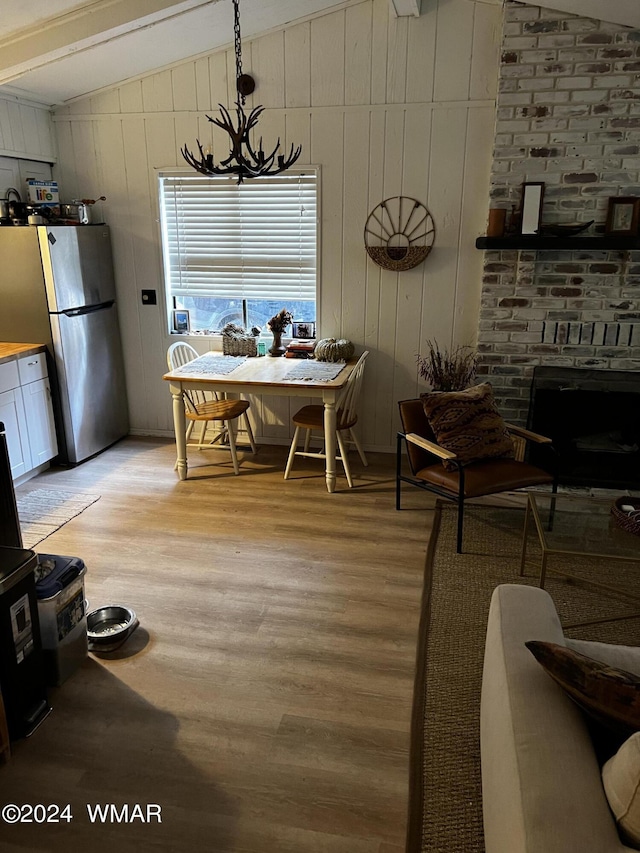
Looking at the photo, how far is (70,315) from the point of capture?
449cm

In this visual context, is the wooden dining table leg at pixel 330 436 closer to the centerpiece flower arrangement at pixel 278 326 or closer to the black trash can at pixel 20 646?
the centerpiece flower arrangement at pixel 278 326

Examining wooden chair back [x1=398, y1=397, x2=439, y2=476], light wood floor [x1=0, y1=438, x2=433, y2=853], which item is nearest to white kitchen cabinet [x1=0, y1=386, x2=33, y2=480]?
light wood floor [x1=0, y1=438, x2=433, y2=853]

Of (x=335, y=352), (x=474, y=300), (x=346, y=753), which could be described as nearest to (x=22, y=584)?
(x=346, y=753)

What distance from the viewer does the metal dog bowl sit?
105 inches

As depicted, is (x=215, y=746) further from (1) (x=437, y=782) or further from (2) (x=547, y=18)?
(2) (x=547, y=18)

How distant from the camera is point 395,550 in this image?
3.49 metres

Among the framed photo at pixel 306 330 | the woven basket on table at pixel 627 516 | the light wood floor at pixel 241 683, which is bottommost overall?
the light wood floor at pixel 241 683

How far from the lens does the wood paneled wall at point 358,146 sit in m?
4.14

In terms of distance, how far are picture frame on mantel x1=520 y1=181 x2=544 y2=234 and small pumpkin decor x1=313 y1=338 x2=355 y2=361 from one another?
140 cm

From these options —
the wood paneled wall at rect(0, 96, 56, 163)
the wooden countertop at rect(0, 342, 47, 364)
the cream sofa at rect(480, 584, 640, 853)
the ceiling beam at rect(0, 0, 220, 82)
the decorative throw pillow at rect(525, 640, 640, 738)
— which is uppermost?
the ceiling beam at rect(0, 0, 220, 82)

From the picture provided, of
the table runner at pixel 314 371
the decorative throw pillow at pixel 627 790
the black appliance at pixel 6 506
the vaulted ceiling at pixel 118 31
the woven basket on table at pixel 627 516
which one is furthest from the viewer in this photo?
the table runner at pixel 314 371

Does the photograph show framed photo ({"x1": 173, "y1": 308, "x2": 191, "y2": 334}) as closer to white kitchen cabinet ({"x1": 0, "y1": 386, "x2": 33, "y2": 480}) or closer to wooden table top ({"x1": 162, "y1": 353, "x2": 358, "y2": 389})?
wooden table top ({"x1": 162, "y1": 353, "x2": 358, "y2": 389})

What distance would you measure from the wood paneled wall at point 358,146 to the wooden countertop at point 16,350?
3.09 ft

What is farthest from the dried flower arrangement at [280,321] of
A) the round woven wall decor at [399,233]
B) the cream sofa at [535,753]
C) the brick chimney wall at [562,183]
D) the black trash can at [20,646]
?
the cream sofa at [535,753]
